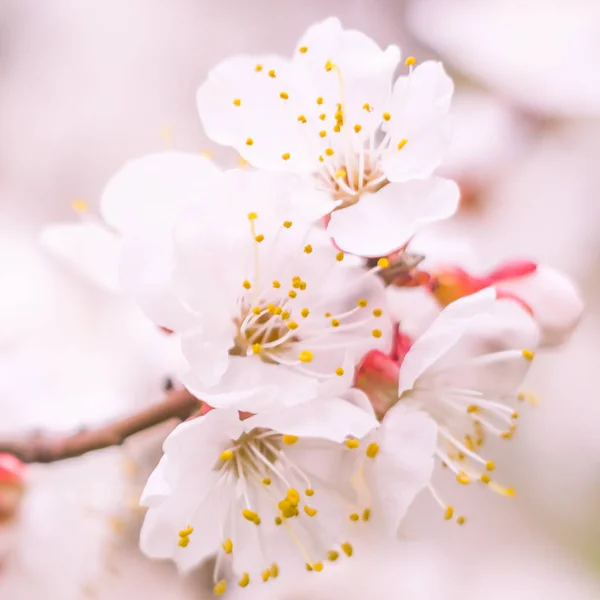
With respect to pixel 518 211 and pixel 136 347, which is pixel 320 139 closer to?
pixel 136 347

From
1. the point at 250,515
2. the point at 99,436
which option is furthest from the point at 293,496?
the point at 99,436

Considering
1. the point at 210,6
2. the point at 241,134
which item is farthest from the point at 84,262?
the point at 210,6

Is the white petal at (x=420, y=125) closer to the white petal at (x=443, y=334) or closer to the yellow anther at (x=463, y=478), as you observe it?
the white petal at (x=443, y=334)

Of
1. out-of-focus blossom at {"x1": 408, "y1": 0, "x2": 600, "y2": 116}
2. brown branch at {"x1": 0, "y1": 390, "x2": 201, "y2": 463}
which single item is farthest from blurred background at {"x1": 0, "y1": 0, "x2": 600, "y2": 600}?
brown branch at {"x1": 0, "y1": 390, "x2": 201, "y2": 463}

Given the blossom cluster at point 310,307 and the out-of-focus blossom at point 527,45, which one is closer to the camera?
the blossom cluster at point 310,307

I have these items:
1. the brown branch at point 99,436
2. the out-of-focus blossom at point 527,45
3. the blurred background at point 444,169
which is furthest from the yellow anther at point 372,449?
the out-of-focus blossom at point 527,45

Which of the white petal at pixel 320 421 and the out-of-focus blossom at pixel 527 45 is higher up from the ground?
the out-of-focus blossom at pixel 527 45
